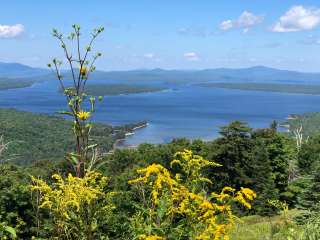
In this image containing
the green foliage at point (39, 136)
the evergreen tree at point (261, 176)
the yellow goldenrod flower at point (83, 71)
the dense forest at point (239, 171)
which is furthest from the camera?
the green foliage at point (39, 136)

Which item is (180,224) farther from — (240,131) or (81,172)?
(240,131)

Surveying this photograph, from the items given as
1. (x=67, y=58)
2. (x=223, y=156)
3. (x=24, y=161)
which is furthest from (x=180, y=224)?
(x=24, y=161)

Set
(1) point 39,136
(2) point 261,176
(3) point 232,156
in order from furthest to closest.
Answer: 1. (1) point 39,136
2. (2) point 261,176
3. (3) point 232,156

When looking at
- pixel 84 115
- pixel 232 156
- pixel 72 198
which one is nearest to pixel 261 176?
pixel 232 156

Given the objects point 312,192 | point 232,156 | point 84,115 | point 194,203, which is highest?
point 84,115

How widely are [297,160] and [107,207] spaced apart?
51.8 meters

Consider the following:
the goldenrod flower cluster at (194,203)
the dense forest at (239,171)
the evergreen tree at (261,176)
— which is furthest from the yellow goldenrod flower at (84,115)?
the evergreen tree at (261,176)

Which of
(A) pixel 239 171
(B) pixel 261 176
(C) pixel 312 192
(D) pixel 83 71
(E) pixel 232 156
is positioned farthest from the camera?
(B) pixel 261 176

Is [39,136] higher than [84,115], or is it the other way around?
[84,115]

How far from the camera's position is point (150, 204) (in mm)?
4426

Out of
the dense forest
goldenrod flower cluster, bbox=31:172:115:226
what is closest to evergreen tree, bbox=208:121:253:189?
the dense forest

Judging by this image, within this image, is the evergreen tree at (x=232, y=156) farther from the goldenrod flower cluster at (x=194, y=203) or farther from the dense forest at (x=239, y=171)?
the goldenrod flower cluster at (x=194, y=203)

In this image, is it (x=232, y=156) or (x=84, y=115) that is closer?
(x=84, y=115)

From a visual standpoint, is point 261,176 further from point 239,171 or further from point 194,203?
point 194,203
